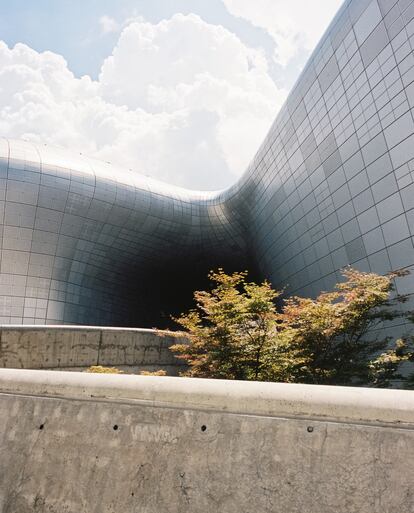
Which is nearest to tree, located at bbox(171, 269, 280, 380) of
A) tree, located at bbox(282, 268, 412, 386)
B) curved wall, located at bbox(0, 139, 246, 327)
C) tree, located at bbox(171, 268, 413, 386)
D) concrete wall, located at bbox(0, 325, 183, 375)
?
tree, located at bbox(171, 268, 413, 386)

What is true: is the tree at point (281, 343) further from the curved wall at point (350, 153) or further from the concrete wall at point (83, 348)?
the curved wall at point (350, 153)

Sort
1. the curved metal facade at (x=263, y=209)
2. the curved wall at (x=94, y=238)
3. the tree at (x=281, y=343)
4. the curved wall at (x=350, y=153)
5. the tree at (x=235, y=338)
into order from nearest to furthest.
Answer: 1. the tree at (x=235, y=338)
2. the tree at (x=281, y=343)
3. the curved wall at (x=350, y=153)
4. the curved metal facade at (x=263, y=209)
5. the curved wall at (x=94, y=238)

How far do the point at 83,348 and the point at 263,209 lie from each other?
20013mm

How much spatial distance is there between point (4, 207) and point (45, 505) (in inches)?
960

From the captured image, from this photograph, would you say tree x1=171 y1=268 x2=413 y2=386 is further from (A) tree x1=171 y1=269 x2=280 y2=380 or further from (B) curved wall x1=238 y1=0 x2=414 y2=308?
(B) curved wall x1=238 y1=0 x2=414 y2=308

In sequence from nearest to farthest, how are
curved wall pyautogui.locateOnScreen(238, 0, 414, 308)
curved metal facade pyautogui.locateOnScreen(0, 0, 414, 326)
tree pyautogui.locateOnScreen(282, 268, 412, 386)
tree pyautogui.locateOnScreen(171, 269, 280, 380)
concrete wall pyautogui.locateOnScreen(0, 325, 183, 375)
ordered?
concrete wall pyautogui.locateOnScreen(0, 325, 183, 375) → tree pyautogui.locateOnScreen(171, 269, 280, 380) → tree pyautogui.locateOnScreen(282, 268, 412, 386) → curved wall pyautogui.locateOnScreen(238, 0, 414, 308) → curved metal facade pyautogui.locateOnScreen(0, 0, 414, 326)

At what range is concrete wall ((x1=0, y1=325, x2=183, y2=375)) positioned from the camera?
30.6 feet

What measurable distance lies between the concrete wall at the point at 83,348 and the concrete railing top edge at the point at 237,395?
632 centimetres

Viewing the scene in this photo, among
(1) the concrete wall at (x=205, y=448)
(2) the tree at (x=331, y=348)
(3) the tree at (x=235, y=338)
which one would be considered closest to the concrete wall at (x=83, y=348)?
(3) the tree at (x=235, y=338)

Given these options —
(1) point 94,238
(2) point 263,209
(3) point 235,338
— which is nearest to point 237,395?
(3) point 235,338

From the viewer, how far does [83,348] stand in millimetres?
10297

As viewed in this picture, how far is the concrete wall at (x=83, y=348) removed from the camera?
30.6ft

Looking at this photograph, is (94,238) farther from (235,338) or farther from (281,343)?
(281,343)

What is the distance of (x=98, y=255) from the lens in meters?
27.9
